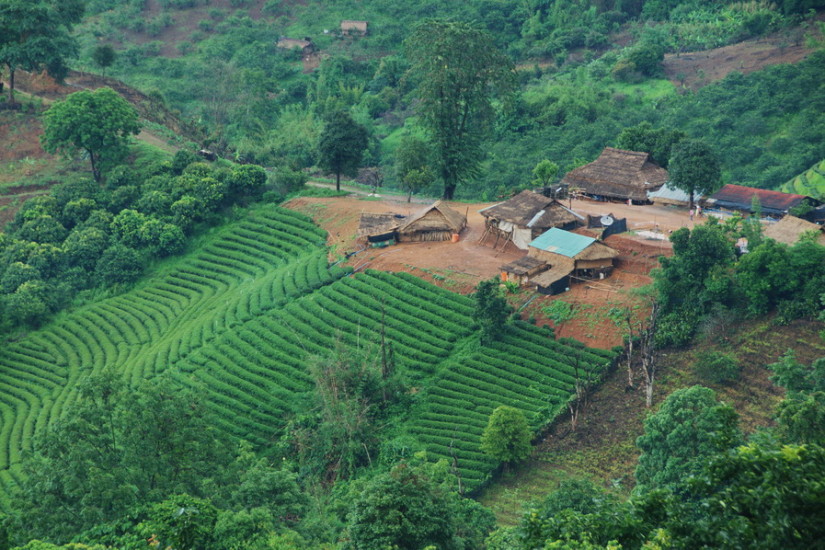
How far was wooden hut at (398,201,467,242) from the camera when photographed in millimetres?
41781

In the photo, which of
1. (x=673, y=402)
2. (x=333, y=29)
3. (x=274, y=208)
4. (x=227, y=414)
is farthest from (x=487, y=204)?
(x=333, y=29)

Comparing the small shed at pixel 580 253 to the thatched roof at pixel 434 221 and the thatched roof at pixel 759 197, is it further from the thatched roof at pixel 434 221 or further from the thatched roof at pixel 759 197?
the thatched roof at pixel 759 197

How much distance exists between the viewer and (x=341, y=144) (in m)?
46.7

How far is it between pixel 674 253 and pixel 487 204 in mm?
12499

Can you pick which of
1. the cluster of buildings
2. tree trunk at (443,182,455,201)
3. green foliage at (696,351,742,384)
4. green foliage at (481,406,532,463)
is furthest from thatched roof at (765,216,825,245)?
tree trunk at (443,182,455,201)

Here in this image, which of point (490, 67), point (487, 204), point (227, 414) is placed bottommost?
point (227, 414)

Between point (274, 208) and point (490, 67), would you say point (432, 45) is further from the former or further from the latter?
point (274, 208)

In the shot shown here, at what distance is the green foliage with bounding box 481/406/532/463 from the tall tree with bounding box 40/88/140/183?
29872 millimetres

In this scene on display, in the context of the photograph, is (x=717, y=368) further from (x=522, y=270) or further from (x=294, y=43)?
(x=294, y=43)

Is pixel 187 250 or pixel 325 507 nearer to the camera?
pixel 325 507

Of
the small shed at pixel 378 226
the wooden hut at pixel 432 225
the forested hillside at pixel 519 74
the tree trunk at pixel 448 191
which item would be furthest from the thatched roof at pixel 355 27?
the wooden hut at pixel 432 225

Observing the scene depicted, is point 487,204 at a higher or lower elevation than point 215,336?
higher

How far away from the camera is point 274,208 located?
47.7 metres

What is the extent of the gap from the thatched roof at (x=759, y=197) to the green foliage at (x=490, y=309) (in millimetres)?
12474
